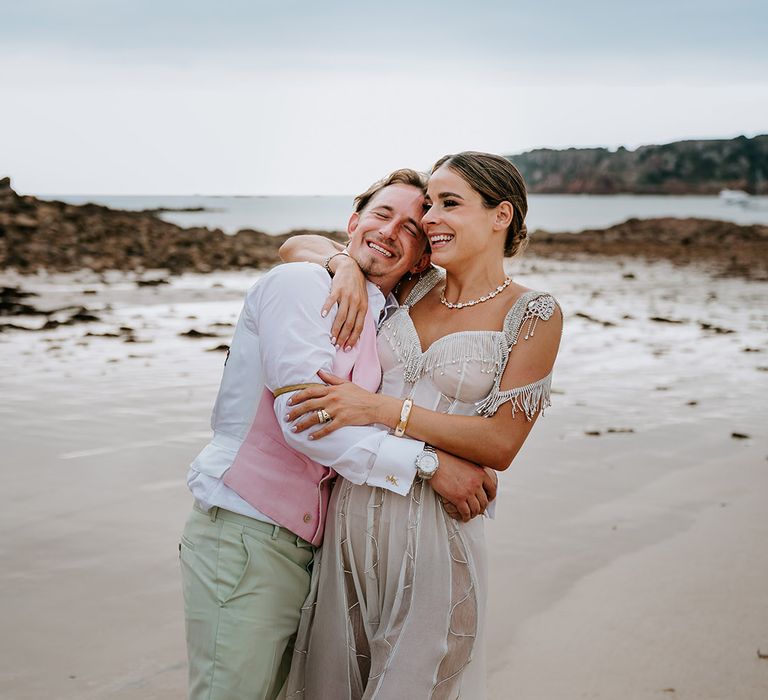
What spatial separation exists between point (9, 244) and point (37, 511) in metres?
11.7

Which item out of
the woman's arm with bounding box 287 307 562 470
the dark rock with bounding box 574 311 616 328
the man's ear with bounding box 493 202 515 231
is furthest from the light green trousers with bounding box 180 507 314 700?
the dark rock with bounding box 574 311 616 328

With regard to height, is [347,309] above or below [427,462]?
above

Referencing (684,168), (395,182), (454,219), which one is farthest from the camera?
(684,168)

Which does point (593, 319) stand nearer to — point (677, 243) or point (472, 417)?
point (472, 417)

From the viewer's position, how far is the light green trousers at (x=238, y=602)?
7.39 feet

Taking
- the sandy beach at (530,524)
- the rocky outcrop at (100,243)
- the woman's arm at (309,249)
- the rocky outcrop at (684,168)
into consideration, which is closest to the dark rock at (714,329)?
the sandy beach at (530,524)

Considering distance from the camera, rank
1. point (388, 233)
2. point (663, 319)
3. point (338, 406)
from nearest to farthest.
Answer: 1. point (338, 406)
2. point (388, 233)
3. point (663, 319)

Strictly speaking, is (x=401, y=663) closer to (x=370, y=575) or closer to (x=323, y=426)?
(x=370, y=575)

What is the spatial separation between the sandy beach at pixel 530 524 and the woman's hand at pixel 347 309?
5.54 feet

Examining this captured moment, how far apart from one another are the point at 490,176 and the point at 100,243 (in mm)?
15311

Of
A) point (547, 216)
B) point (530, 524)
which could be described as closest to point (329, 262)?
→ point (530, 524)

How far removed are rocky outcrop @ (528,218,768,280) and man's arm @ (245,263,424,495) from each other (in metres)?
18.0

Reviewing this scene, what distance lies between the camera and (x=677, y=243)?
83.9 ft

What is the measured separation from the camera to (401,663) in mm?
2289
